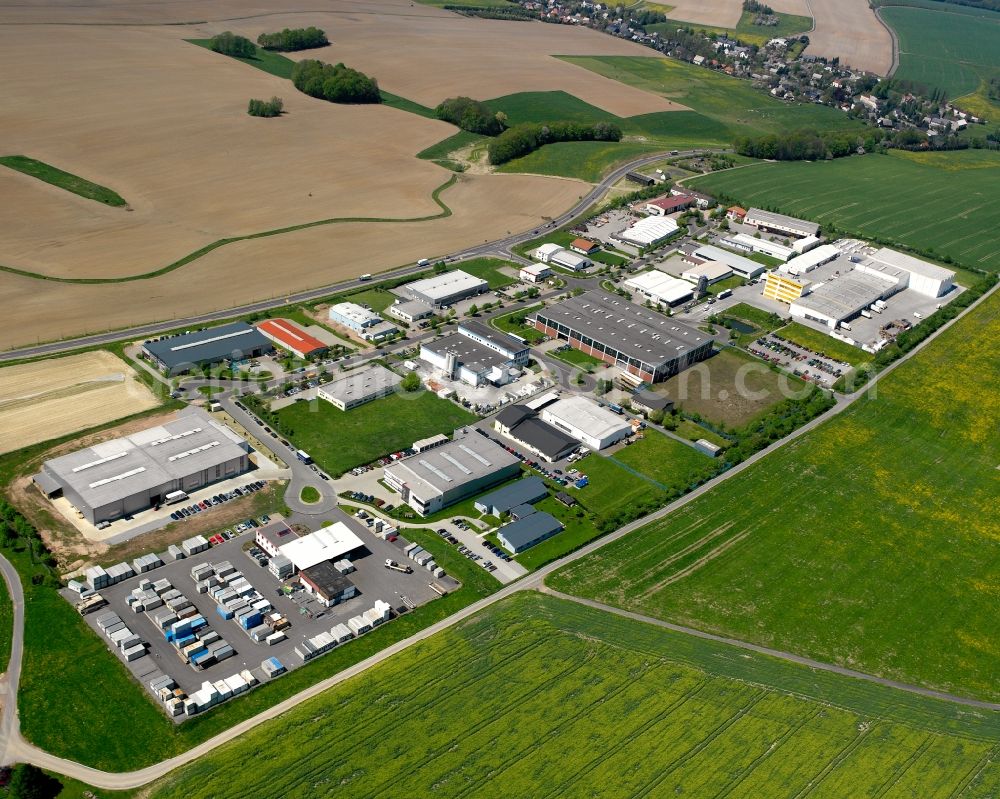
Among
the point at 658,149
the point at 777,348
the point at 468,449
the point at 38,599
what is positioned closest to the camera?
the point at 38,599

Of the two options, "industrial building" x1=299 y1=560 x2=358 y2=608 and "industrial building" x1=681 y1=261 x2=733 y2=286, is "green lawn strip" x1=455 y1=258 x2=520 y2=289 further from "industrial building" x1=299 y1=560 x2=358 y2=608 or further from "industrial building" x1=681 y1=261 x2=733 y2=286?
"industrial building" x1=299 y1=560 x2=358 y2=608

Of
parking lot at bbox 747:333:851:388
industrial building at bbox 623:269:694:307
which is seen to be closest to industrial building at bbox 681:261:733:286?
industrial building at bbox 623:269:694:307

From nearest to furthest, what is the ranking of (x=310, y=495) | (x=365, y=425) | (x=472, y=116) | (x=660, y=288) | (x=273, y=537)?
(x=273, y=537) → (x=310, y=495) → (x=365, y=425) → (x=660, y=288) → (x=472, y=116)

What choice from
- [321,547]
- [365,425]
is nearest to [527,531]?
[321,547]

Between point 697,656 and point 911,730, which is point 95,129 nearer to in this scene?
point 697,656

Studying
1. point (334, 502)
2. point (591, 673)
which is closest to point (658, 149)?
point (334, 502)

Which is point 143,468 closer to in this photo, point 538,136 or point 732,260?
point 732,260
